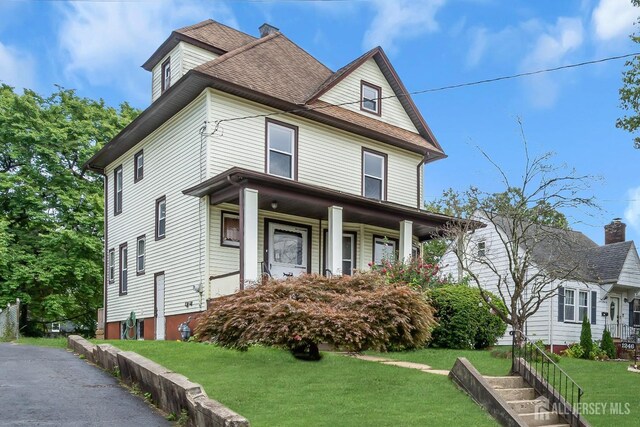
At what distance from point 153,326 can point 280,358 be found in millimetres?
9107

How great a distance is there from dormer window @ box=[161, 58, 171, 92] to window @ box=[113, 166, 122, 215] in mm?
4066

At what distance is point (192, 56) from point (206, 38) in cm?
97

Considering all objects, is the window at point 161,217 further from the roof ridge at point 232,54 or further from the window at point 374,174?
the window at point 374,174

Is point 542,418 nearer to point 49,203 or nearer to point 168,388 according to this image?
point 168,388

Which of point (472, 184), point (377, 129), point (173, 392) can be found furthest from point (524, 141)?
point (173, 392)

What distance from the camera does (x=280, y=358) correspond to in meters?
11.0

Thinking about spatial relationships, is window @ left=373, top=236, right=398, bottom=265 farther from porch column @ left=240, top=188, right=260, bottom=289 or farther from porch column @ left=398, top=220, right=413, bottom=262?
porch column @ left=240, top=188, right=260, bottom=289

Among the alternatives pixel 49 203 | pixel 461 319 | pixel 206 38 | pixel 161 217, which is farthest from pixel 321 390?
pixel 49 203

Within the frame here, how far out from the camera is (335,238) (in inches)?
640

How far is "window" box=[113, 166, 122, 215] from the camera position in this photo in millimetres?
22625

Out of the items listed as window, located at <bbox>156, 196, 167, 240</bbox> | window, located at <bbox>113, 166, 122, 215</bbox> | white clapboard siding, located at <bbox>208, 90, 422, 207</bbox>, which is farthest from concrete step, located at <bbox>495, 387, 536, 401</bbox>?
window, located at <bbox>113, 166, 122, 215</bbox>

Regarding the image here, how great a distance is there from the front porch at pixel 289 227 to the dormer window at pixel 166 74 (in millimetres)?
5705

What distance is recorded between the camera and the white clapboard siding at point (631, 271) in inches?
1078

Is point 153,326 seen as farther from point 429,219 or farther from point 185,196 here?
point 429,219
